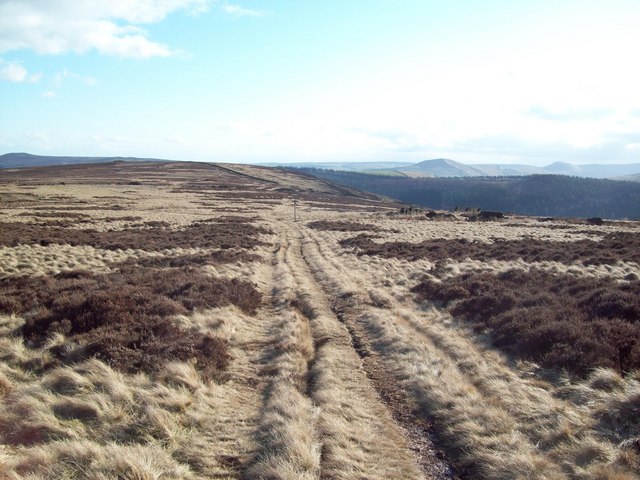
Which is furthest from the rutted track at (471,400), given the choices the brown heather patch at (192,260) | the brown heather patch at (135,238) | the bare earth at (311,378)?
the brown heather patch at (135,238)

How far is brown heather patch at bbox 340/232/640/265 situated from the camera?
24.5 metres

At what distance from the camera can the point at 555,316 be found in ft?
35.4

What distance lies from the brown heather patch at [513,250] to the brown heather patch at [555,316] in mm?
8185

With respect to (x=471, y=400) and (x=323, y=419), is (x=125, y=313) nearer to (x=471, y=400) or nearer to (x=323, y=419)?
(x=323, y=419)

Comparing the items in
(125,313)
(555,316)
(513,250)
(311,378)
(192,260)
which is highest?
(555,316)

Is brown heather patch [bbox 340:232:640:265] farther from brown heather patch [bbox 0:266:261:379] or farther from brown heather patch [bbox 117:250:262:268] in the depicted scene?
brown heather patch [bbox 0:266:261:379]

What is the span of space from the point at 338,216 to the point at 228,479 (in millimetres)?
56248

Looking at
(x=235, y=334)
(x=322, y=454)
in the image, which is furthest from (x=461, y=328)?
(x=322, y=454)

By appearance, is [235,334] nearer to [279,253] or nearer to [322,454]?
[322,454]

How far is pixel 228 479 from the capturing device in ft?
17.0

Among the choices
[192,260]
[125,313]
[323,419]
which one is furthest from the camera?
[192,260]

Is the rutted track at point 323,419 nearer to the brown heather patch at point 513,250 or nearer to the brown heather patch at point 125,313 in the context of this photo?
the brown heather patch at point 125,313

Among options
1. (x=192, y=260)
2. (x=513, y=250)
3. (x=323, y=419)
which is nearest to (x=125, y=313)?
(x=323, y=419)

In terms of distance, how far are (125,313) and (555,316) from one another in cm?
1089
